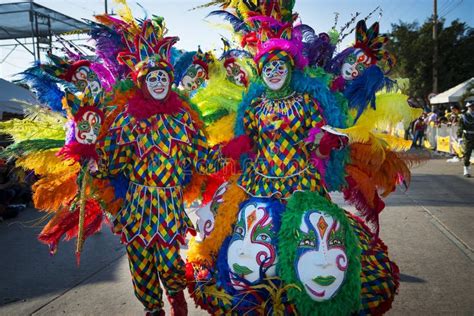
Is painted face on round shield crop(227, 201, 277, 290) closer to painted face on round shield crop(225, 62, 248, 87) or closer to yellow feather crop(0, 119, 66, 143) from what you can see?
painted face on round shield crop(225, 62, 248, 87)

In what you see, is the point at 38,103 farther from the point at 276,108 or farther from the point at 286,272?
the point at 286,272

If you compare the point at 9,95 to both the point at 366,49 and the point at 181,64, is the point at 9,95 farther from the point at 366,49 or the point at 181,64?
the point at 366,49

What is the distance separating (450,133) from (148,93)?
14.3 meters

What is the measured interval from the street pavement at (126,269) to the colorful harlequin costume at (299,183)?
3.00 feet

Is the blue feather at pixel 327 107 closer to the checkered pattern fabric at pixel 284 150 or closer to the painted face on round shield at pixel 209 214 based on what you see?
the checkered pattern fabric at pixel 284 150

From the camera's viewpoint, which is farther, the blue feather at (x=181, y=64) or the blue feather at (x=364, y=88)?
the blue feather at (x=181, y=64)

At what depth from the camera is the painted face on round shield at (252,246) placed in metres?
2.82

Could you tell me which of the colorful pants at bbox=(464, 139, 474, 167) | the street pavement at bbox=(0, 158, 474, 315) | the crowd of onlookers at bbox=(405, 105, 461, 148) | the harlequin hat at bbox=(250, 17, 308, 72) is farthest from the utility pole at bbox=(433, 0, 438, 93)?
the harlequin hat at bbox=(250, 17, 308, 72)

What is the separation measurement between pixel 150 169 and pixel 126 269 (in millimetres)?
2281

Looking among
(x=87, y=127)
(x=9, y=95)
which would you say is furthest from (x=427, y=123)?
(x=87, y=127)

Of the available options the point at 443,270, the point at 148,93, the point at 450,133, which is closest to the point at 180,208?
the point at 148,93

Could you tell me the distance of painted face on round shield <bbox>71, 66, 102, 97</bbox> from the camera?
3.29 m

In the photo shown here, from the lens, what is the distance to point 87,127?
304 cm

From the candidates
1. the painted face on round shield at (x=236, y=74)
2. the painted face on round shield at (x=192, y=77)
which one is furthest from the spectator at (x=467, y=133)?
the painted face on round shield at (x=192, y=77)
